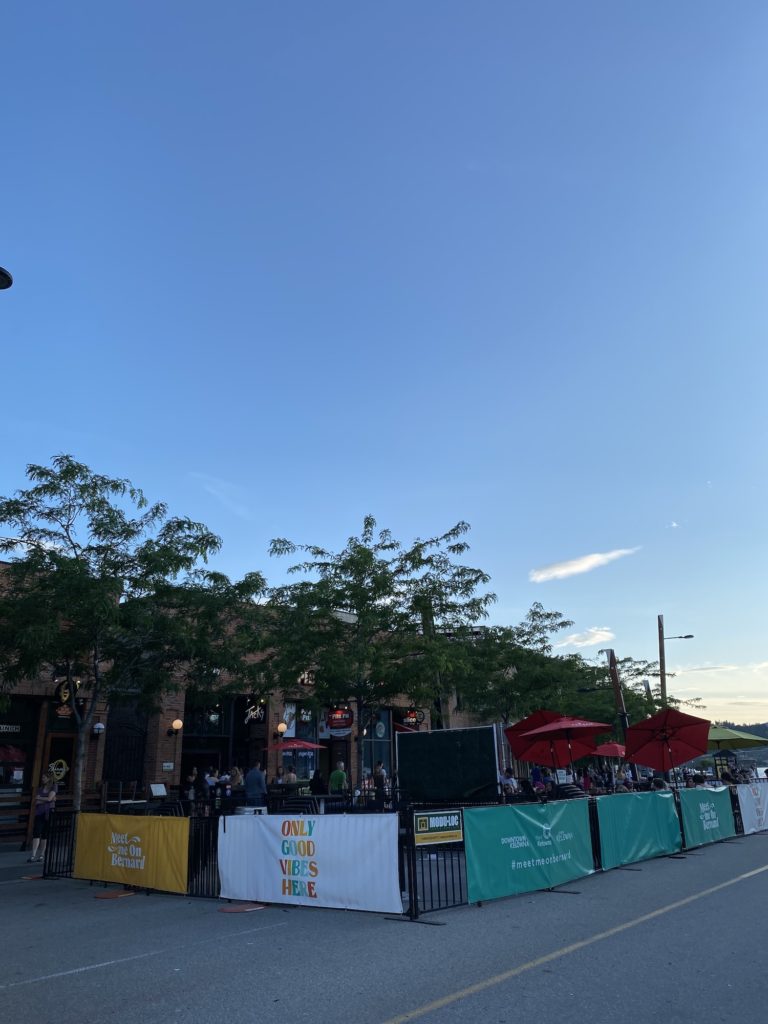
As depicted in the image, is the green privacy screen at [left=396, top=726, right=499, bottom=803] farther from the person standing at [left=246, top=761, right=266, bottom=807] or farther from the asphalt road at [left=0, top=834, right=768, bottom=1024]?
the asphalt road at [left=0, top=834, right=768, bottom=1024]

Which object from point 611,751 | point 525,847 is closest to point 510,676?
point 611,751

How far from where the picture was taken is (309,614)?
19.2 metres

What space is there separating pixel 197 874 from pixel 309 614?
8.69 m

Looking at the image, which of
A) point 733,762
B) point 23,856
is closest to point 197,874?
point 23,856

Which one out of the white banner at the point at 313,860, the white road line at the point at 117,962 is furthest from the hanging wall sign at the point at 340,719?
the white road line at the point at 117,962

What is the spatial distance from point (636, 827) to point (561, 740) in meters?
4.40

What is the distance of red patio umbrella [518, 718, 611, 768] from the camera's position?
627 inches

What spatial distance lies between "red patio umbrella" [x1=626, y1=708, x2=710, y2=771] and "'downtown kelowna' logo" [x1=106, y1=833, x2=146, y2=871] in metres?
10.3

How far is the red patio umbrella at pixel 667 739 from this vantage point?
A: 15906mm

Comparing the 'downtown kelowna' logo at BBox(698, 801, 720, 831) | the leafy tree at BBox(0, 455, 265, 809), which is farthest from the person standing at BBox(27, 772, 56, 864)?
the 'downtown kelowna' logo at BBox(698, 801, 720, 831)

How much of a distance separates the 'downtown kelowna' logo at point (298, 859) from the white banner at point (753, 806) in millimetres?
13384

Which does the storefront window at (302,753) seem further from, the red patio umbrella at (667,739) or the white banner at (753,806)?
the white banner at (753,806)

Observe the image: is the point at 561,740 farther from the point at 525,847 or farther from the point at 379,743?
the point at 379,743

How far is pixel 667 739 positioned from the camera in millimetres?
16234
